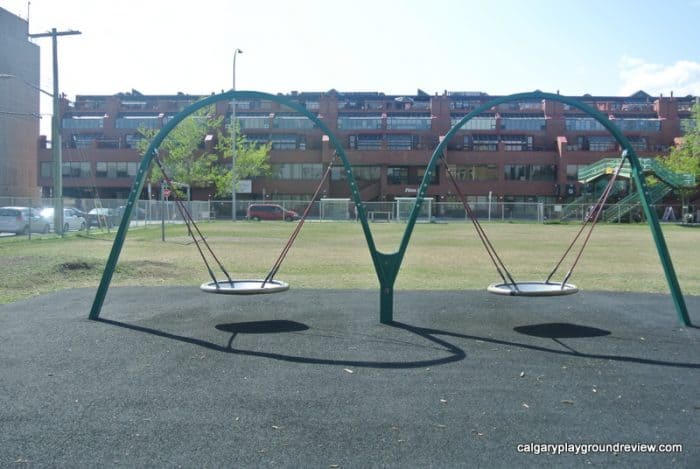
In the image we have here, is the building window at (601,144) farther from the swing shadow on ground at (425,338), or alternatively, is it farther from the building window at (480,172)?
the swing shadow on ground at (425,338)

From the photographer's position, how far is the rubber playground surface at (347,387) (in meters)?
4.59

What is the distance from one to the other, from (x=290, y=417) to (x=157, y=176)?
173 feet

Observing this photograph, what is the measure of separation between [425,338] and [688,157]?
59.9 metres

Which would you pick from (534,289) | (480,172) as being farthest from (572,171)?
(534,289)

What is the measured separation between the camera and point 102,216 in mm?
38125

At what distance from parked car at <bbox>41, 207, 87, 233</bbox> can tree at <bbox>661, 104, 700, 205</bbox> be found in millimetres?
46437

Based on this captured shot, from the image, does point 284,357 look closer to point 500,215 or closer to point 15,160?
point 500,215

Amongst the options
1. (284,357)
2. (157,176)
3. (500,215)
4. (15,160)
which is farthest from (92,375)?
(15,160)

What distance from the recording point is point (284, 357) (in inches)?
283

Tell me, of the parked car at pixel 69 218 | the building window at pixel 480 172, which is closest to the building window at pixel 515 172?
the building window at pixel 480 172

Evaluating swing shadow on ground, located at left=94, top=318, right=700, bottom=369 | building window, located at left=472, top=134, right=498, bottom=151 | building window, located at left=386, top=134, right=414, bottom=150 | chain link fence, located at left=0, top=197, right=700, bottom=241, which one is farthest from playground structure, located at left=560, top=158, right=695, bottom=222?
swing shadow on ground, located at left=94, top=318, right=700, bottom=369

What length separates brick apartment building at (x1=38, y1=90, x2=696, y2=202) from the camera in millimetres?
69375

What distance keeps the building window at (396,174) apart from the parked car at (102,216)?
34.7 metres

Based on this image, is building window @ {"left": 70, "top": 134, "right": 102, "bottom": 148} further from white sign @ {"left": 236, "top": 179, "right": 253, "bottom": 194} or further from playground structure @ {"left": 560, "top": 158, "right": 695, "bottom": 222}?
playground structure @ {"left": 560, "top": 158, "right": 695, "bottom": 222}
